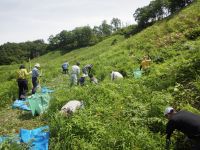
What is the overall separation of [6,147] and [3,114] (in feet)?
17.8

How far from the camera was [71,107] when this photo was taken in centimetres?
923

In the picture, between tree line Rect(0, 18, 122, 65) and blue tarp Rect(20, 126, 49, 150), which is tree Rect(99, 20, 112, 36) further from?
blue tarp Rect(20, 126, 49, 150)

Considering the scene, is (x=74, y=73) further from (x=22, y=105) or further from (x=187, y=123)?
(x=187, y=123)

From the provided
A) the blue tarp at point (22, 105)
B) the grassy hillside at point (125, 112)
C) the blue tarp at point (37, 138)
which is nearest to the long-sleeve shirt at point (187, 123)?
the grassy hillside at point (125, 112)

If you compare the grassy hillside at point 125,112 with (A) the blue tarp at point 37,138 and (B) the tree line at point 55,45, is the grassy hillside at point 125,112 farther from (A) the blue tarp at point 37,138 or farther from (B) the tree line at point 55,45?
(B) the tree line at point 55,45

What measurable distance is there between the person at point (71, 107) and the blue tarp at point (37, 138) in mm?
733

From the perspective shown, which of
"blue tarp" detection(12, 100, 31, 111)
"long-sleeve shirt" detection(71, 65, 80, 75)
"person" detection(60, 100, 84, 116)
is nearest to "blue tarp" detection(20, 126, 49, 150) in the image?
"person" detection(60, 100, 84, 116)

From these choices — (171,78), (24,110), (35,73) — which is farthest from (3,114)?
(171,78)

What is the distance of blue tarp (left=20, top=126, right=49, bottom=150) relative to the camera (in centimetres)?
787

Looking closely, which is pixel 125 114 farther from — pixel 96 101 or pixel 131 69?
pixel 131 69

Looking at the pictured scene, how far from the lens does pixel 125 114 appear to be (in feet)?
29.4

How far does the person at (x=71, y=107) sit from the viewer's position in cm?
887

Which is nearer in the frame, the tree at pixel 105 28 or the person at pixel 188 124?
the person at pixel 188 124

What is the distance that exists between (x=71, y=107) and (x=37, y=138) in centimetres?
148
